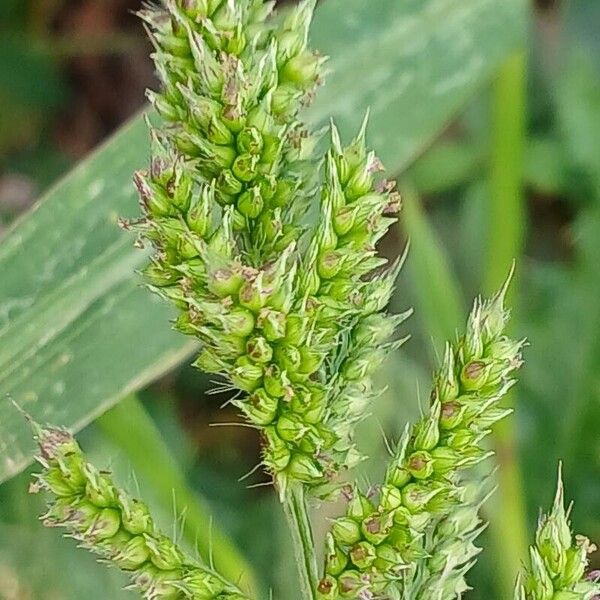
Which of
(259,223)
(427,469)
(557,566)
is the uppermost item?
(259,223)

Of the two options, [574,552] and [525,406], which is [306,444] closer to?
[574,552]

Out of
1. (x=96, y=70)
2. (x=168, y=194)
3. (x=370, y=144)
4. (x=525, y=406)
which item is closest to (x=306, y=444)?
(x=168, y=194)

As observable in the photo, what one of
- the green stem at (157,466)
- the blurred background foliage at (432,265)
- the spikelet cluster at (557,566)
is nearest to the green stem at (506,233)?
the blurred background foliage at (432,265)

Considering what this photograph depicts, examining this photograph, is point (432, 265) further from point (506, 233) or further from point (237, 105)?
point (237, 105)

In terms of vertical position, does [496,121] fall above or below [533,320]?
above

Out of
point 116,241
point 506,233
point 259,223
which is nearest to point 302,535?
point 259,223

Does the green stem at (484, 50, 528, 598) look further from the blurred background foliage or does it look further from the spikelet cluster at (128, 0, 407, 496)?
the spikelet cluster at (128, 0, 407, 496)
